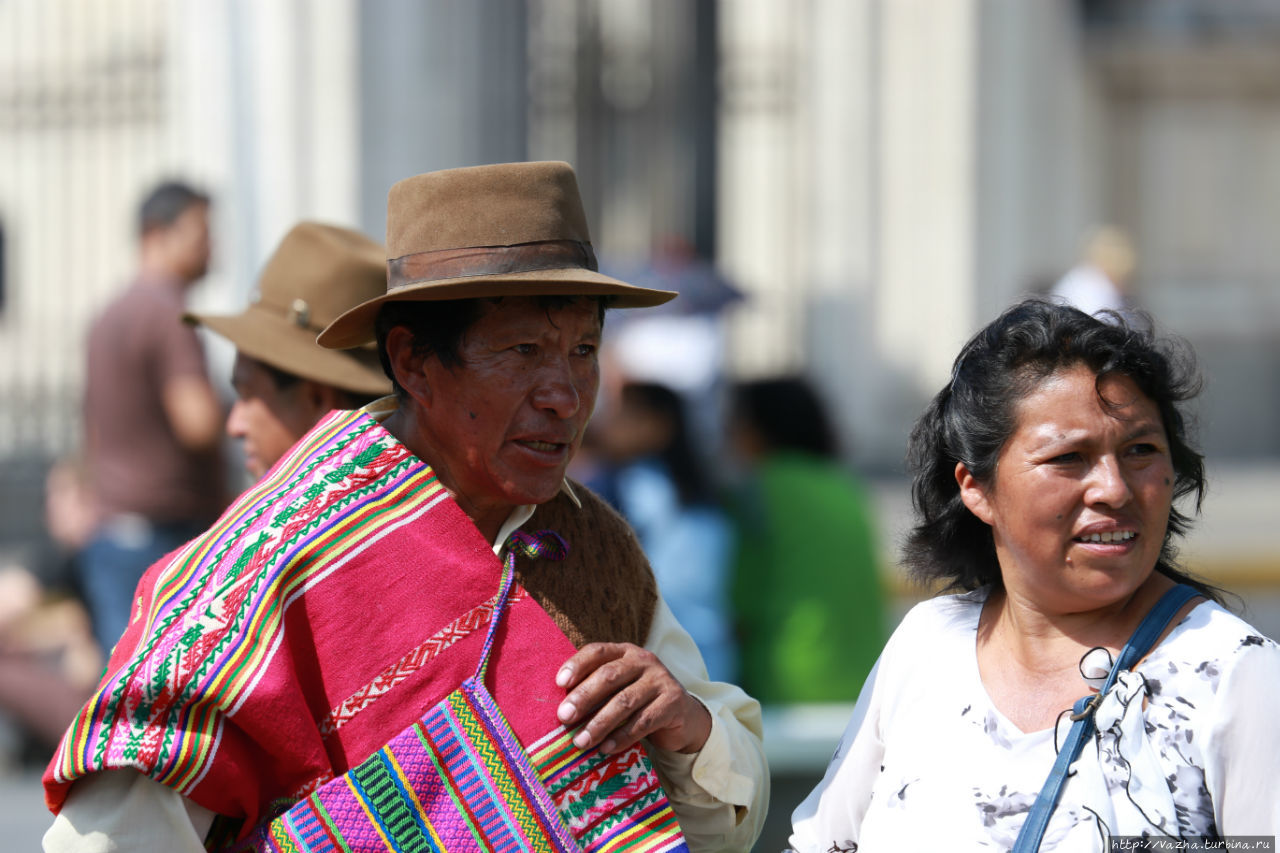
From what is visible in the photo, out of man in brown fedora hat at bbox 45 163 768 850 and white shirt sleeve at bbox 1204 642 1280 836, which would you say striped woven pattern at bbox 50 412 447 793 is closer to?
man in brown fedora hat at bbox 45 163 768 850

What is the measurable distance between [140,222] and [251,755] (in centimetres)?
361

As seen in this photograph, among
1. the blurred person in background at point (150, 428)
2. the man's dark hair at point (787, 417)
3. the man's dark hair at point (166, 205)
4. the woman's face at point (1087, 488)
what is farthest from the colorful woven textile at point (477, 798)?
the man's dark hair at point (166, 205)

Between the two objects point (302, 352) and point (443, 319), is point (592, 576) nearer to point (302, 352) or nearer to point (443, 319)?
point (443, 319)

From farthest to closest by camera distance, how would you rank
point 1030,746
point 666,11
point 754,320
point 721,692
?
point 666,11
point 754,320
point 721,692
point 1030,746

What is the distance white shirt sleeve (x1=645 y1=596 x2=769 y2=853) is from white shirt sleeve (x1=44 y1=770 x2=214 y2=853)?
670mm

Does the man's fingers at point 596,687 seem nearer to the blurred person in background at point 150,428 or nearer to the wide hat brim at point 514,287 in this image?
the wide hat brim at point 514,287

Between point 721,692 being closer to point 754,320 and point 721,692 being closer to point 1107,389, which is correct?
point 1107,389

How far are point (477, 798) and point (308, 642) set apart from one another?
1.02 ft

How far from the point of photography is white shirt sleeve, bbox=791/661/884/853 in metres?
2.18

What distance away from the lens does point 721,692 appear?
235 centimetres

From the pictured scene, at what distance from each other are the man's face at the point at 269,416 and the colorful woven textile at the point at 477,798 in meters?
0.87

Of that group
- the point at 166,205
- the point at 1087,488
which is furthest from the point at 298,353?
the point at 166,205

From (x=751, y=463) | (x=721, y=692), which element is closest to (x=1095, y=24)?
(x=751, y=463)

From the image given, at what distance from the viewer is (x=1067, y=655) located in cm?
200
